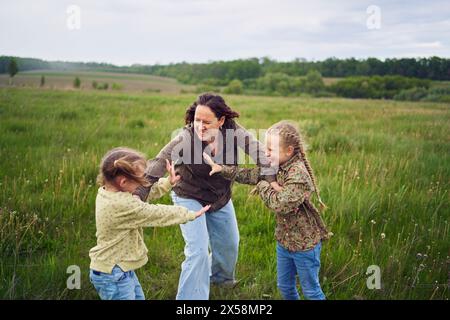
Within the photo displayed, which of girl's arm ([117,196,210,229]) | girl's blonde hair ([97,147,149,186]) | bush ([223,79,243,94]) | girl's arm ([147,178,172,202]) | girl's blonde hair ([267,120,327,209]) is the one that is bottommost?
girl's arm ([117,196,210,229])

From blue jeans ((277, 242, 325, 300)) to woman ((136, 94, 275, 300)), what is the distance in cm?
53

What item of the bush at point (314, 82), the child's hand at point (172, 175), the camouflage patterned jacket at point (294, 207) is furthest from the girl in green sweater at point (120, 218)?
the bush at point (314, 82)

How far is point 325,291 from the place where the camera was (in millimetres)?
3125

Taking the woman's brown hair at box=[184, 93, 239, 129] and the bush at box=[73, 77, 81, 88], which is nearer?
the woman's brown hair at box=[184, 93, 239, 129]

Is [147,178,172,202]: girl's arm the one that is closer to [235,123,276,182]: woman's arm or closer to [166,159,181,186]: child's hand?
[166,159,181,186]: child's hand

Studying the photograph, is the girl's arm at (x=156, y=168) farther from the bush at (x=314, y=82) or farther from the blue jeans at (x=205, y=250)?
the bush at (x=314, y=82)

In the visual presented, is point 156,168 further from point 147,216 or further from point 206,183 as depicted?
point 147,216

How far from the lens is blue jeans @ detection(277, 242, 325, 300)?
259 cm

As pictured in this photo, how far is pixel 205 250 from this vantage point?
2779 mm

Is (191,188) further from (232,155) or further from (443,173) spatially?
(443,173)

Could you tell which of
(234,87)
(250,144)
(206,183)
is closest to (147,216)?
(206,183)

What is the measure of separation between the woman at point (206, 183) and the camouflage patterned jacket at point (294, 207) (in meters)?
0.17

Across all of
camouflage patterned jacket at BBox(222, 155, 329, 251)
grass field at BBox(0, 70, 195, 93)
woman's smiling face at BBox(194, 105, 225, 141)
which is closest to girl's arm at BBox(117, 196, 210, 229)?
camouflage patterned jacket at BBox(222, 155, 329, 251)
